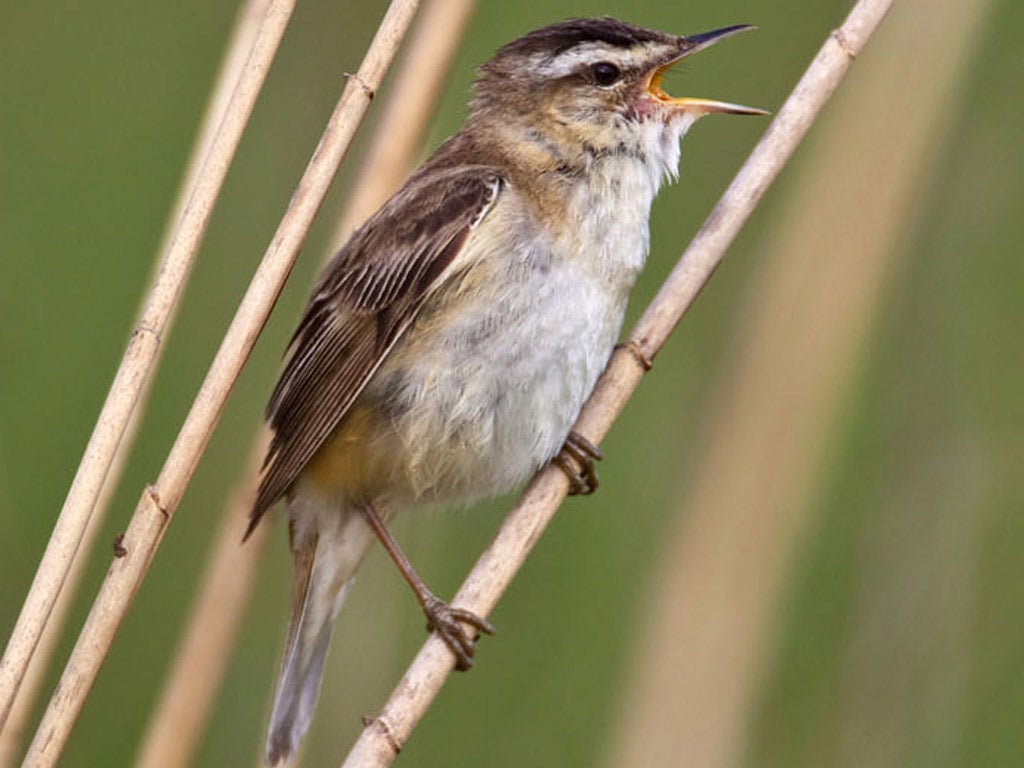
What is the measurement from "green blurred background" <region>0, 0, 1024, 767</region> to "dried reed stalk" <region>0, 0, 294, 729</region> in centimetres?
91

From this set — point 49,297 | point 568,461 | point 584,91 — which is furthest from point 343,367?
point 49,297

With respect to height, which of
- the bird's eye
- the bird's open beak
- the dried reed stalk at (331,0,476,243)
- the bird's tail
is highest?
the bird's open beak

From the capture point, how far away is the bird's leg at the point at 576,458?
10.3ft

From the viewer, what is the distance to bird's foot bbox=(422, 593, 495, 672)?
109 inches

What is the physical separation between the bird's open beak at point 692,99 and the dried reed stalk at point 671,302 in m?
0.22

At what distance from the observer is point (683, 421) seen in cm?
351

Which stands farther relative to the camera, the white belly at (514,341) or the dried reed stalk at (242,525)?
the white belly at (514,341)

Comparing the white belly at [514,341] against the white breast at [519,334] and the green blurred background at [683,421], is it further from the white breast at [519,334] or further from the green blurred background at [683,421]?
the green blurred background at [683,421]

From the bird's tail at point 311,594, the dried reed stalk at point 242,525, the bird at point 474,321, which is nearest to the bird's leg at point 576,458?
the bird at point 474,321

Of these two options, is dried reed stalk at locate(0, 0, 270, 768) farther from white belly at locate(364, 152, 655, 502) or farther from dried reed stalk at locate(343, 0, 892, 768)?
dried reed stalk at locate(343, 0, 892, 768)

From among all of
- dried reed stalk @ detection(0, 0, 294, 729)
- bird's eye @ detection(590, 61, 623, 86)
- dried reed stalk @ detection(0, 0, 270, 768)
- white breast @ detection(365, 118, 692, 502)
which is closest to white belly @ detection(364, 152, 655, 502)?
white breast @ detection(365, 118, 692, 502)

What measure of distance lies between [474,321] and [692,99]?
2.29 ft

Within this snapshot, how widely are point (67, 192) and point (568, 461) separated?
1.62m

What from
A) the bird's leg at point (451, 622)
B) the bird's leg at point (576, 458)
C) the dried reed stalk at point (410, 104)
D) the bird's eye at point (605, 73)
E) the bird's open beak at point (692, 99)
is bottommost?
the bird's leg at point (451, 622)
